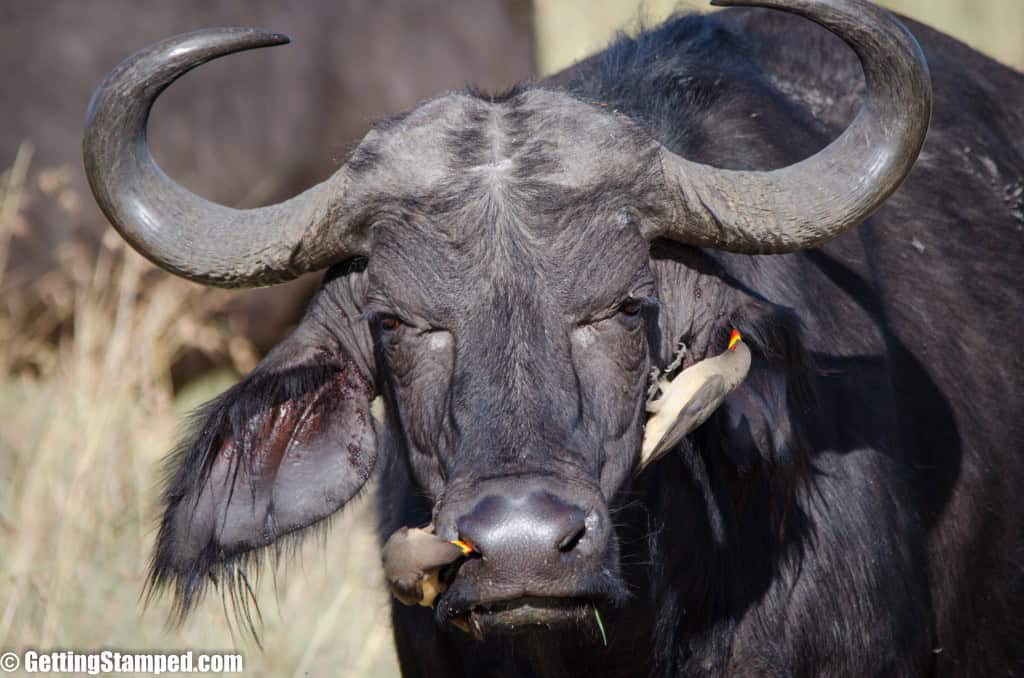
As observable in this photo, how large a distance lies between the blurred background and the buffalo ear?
81.3 inches

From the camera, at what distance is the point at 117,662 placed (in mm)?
5871

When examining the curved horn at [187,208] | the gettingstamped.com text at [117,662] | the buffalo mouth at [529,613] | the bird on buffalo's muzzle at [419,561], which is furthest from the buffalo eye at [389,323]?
the gettingstamped.com text at [117,662]

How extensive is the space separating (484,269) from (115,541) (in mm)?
3735

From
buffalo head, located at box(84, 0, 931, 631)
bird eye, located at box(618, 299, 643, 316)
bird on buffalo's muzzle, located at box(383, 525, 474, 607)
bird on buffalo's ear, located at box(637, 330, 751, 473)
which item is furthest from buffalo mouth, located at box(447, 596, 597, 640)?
bird eye, located at box(618, 299, 643, 316)

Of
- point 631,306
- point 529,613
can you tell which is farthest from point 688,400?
point 529,613

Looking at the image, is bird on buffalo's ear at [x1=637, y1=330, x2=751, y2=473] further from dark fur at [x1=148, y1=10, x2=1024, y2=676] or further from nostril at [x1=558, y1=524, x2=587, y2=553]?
nostril at [x1=558, y1=524, x2=587, y2=553]

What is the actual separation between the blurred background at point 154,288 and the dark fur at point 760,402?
1556 mm

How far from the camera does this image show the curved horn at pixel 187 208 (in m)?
3.73

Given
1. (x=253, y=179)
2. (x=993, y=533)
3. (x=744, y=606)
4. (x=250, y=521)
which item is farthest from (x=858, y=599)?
(x=253, y=179)

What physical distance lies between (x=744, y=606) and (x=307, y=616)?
319 cm

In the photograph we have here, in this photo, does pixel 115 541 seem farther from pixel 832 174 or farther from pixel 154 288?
pixel 832 174

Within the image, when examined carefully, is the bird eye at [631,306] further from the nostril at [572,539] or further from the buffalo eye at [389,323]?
the nostril at [572,539]

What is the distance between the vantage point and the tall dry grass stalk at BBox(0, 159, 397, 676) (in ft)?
19.9

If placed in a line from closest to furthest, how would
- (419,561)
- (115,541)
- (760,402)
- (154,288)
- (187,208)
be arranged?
(419,561) < (187,208) < (760,402) < (115,541) < (154,288)
